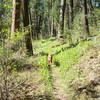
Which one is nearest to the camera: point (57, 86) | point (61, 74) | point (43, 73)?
point (57, 86)

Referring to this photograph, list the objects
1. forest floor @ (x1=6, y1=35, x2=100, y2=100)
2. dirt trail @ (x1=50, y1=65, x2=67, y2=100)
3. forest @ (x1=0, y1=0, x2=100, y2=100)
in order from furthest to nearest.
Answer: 1. forest floor @ (x1=6, y1=35, x2=100, y2=100)
2. dirt trail @ (x1=50, y1=65, x2=67, y2=100)
3. forest @ (x1=0, y1=0, x2=100, y2=100)

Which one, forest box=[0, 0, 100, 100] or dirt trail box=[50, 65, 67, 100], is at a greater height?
forest box=[0, 0, 100, 100]

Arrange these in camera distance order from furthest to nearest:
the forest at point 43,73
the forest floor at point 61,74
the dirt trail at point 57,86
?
the forest floor at point 61,74 < the dirt trail at point 57,86 < the forest at point 43,73

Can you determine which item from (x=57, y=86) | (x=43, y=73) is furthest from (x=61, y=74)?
(x=57, y=86)

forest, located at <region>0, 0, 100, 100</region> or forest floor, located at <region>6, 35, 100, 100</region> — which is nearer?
forest, located at <region>0, 0, 100, 100</region>

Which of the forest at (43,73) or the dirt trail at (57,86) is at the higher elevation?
the forest at (43,73)

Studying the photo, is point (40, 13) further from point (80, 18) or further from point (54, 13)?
point (80, 18)

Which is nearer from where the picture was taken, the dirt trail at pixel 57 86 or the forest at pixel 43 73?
the forest at pixel 43 73

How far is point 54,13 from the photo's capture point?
3100 centimetres

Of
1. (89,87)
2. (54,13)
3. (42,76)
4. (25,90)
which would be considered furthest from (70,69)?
(54,13)

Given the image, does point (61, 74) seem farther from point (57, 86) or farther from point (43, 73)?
point (57, 86)

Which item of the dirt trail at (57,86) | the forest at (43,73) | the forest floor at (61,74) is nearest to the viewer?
the forest at (43,73)

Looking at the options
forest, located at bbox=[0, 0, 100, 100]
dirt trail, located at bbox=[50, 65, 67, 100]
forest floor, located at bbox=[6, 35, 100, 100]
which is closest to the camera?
forest, located at bbox=[0, 0, 100, 100]

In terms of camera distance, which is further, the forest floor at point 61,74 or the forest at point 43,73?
the forest floor at point 61,74
